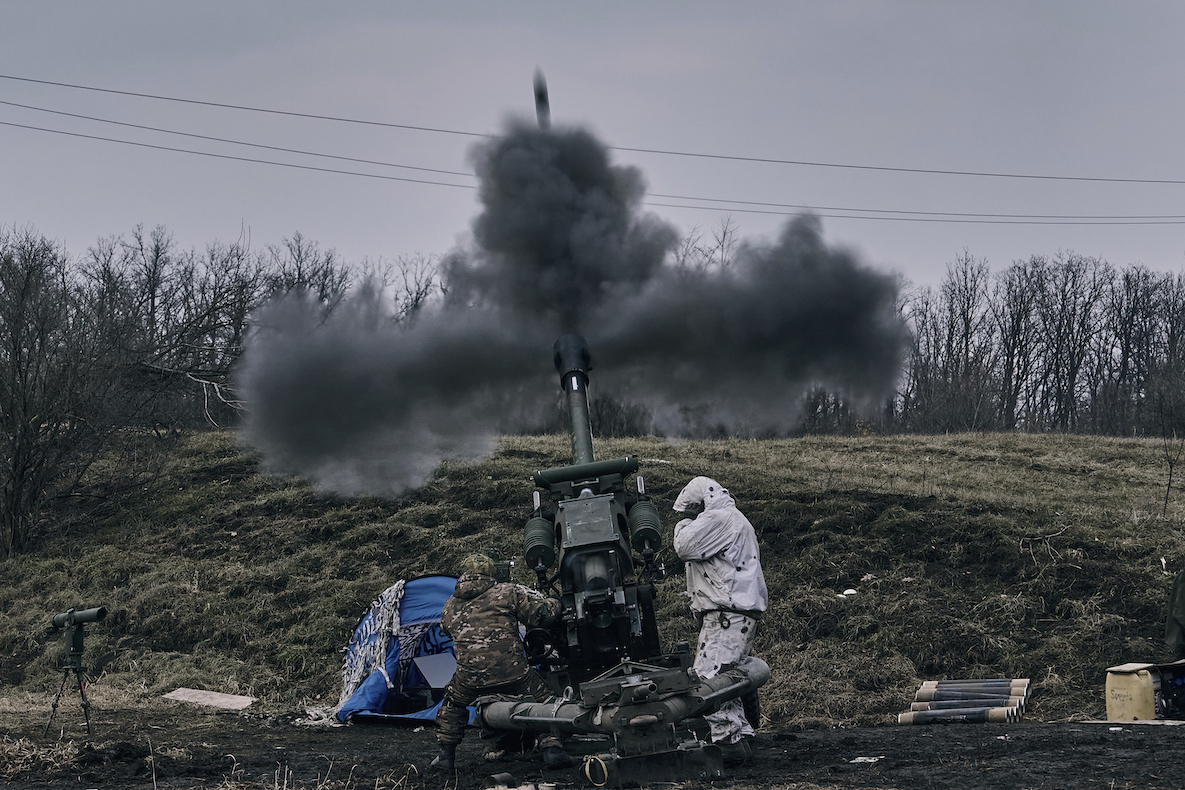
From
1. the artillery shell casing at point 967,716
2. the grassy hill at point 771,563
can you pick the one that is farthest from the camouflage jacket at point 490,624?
the artillery shell casing at point 967,716

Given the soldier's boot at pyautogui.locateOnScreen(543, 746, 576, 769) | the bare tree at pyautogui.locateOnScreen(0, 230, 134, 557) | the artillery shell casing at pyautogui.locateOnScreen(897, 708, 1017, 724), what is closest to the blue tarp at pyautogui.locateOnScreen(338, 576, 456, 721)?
the soldier's boot at pyautogui.locateOnScreen(543, 746, 576, 769)

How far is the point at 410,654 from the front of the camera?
1171 centimetres

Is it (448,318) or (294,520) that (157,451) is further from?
(448,318)

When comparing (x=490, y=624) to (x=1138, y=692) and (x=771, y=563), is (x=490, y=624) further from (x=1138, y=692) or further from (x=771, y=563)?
(x=771, y=563)

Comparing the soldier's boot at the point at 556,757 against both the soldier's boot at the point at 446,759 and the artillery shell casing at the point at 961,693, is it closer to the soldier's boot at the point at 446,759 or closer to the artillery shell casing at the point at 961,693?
the soldier's boot at the point at 446,759

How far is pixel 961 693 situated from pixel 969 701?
0.25 meters

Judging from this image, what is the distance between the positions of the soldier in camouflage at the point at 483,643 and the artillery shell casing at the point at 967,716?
3738 millimetres

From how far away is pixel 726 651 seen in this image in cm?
869

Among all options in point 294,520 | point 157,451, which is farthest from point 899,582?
point 157,451

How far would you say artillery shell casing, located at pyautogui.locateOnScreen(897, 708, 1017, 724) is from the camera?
32.4 ft

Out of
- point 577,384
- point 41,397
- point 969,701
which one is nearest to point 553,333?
point 577,384

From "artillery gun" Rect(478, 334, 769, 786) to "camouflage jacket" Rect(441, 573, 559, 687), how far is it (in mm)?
271

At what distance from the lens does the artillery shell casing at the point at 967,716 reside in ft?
32.4

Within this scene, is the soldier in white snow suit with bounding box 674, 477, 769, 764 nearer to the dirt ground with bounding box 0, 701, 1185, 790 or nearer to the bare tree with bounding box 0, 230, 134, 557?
the dirt ground with bounding box 0, 701, 1185, 790
